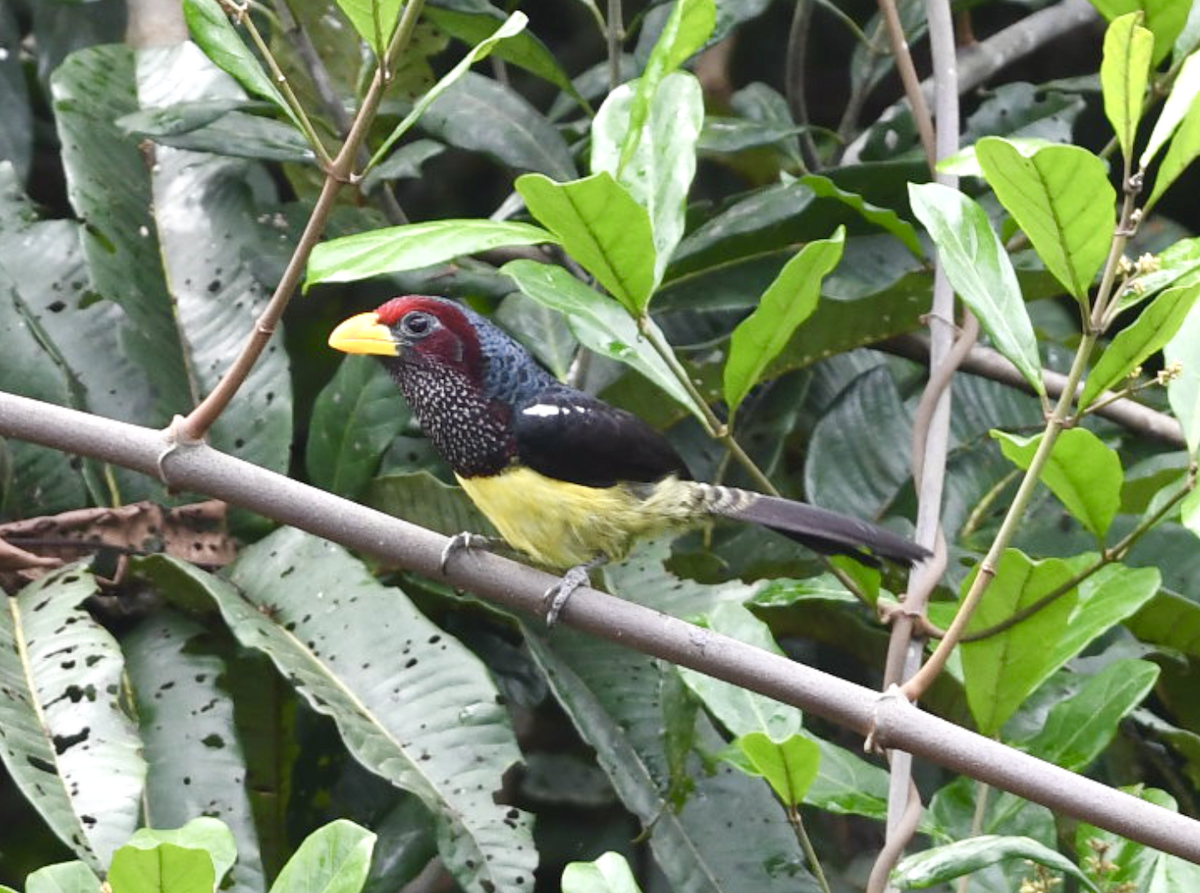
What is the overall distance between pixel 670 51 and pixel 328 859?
3.05 feet

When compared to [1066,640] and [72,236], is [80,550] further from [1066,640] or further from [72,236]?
[1066,640]

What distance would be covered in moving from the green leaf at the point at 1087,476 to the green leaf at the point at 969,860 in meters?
0.39

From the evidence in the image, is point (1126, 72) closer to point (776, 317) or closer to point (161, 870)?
point (776, 317)

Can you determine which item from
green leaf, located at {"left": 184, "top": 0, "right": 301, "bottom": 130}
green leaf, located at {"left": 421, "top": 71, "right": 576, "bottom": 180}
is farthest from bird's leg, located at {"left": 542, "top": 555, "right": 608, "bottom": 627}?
green leaf, located at {"left": 421, "top": 71, "right": 576, "bottom": 180}

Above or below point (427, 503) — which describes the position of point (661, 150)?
above

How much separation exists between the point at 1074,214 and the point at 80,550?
1580 mm

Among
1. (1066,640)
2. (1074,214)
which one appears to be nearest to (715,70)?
(1066,640)

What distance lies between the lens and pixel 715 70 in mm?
4086

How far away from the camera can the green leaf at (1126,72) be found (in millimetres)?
1694

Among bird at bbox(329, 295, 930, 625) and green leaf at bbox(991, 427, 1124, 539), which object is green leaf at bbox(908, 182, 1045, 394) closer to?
green leaf at bbox(991, 427, 1124, 539)

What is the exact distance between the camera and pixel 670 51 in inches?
76.3

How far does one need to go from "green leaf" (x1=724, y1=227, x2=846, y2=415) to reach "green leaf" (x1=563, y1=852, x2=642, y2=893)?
0.53 m

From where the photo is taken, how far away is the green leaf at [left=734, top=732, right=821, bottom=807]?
1923 millimetres

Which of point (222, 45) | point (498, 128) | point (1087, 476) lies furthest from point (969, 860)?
point (498, 128)
